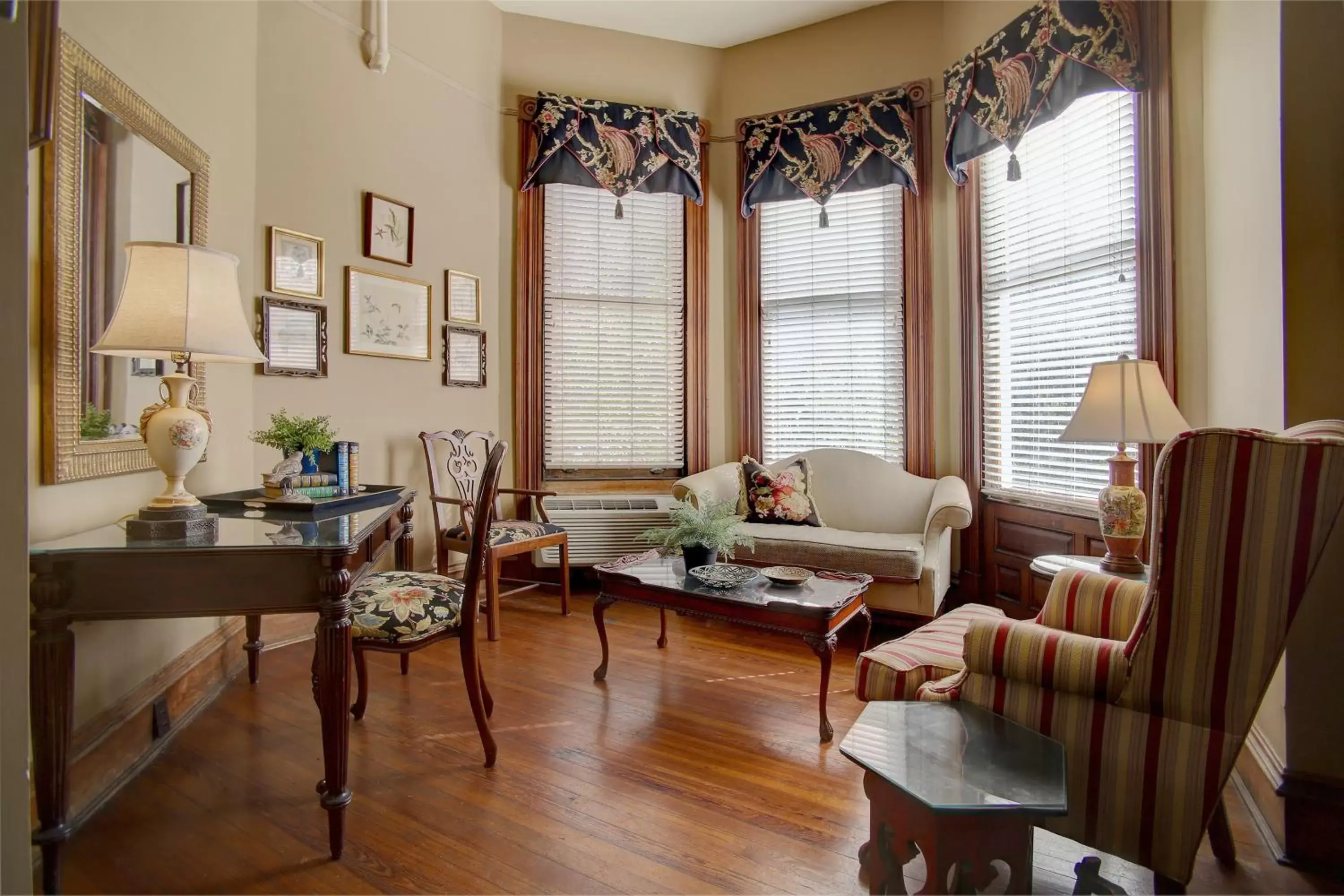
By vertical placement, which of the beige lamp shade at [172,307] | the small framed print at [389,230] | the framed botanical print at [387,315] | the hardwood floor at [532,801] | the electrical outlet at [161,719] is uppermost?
the small framed print at [389,230]

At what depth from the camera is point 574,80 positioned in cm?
434

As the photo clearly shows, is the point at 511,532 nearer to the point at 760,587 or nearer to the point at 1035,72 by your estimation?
the point at 760,587

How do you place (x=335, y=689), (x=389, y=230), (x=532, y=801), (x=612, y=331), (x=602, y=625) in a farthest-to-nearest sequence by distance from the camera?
1. (x=612, y=331)
2. (x=389, y=230)
3. (x=602, y=625)
4. (x=532, y=801)
5. (x=335, y=689)

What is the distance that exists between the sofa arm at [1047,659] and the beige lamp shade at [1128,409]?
117 cm

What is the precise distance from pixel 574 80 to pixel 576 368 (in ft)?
6.14

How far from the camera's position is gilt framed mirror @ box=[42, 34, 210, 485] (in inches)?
65.8

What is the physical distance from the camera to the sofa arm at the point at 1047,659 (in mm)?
1333

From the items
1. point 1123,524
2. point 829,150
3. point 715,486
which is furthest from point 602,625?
point 829,150

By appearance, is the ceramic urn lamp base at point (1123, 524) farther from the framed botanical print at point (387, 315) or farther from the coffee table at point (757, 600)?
the framed botanical print at point (387, 315)

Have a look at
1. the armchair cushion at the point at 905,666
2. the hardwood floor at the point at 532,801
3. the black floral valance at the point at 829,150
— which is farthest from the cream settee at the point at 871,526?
the black floral valance at the point at 829,150

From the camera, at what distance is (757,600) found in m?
2.32

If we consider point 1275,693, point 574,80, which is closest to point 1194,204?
point 1275,693

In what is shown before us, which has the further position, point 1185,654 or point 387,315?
point 387,315

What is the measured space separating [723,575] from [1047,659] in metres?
1.29
